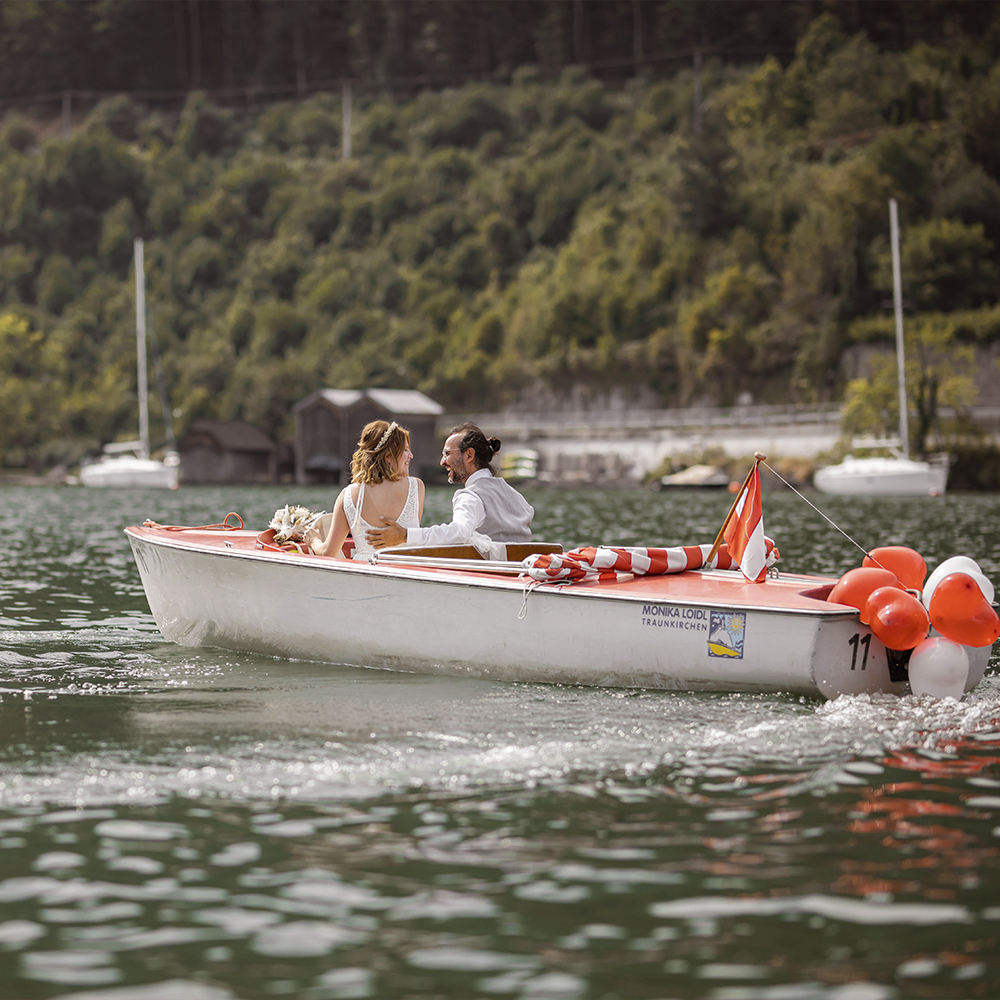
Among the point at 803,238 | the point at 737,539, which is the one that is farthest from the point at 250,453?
the point at 737,539

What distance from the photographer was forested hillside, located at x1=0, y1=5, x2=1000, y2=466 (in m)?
73.1

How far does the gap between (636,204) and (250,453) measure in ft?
101

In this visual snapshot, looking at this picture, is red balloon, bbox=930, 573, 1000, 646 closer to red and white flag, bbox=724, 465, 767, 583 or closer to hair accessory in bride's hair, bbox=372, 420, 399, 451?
red and white flag, bbox=724, 465, 767, 583

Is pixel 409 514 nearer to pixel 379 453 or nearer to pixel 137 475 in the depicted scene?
pixel 379 453

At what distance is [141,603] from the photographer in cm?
1498

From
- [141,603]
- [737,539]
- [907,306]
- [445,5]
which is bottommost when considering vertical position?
[141,603]

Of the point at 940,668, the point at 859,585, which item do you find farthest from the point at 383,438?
the point at 940,668

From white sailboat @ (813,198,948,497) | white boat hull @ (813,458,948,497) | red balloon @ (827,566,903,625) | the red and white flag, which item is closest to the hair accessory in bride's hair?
the red and white flag

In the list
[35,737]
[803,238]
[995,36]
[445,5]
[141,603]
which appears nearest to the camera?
[35,737]

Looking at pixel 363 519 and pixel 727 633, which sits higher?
pixel 363 519

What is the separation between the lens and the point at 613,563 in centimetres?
947

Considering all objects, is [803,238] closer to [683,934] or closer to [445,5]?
[683,934]

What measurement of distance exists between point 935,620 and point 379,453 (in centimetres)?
400

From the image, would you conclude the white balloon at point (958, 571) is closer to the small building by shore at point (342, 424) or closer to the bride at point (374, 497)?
the bride at point (374, 497)
